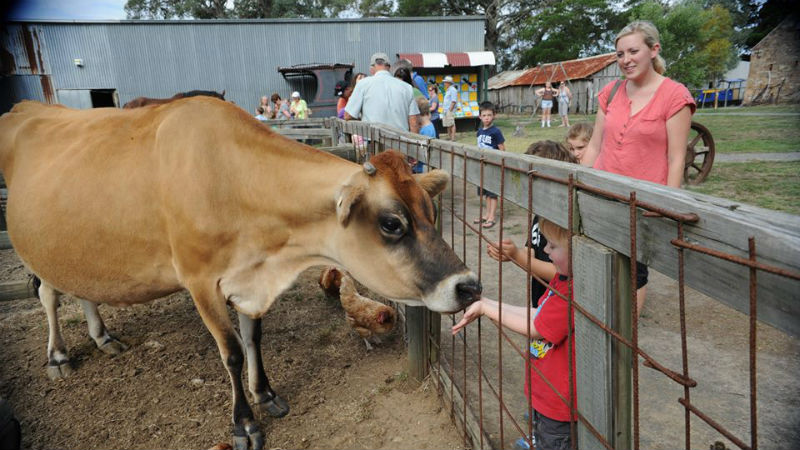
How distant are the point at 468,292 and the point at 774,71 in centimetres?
3474

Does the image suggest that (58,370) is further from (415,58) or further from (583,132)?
(415,58)

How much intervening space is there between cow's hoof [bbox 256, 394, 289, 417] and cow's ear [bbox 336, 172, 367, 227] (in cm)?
141

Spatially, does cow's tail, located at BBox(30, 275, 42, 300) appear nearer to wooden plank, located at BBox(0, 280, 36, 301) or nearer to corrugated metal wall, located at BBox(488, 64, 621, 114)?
wooden plank, located at BBox(0, 280, 36, 301)

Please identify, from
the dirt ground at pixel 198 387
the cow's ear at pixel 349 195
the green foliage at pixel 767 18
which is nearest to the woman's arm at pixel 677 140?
the cow's ear at pixel 349 195

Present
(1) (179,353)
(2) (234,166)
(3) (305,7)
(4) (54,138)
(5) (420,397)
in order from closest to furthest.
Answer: (2) (234,166)
(5) (420,397)
(4) (54,138)
(1) (179,353)
(3) (305,7)

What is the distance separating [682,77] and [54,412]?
36358mm

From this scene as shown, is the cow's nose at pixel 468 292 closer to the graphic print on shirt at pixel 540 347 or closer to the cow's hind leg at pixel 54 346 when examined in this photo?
the graphic print on shirt at pixel 540 347

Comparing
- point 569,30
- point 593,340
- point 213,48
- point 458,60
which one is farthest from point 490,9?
point 593,340

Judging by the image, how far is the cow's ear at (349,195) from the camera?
7.41ft

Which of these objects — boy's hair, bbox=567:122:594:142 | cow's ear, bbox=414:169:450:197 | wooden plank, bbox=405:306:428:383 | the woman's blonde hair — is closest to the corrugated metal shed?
boy's hair, bbox=567:122:594:142

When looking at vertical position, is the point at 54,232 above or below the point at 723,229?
below

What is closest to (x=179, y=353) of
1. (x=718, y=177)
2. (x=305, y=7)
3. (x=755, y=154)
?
(x=718, y=177)

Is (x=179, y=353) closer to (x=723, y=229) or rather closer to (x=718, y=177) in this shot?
(x=723, y=229)

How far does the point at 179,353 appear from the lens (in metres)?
3.84
